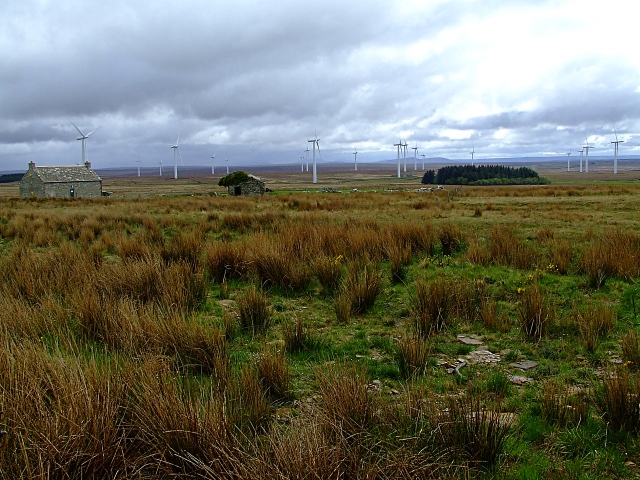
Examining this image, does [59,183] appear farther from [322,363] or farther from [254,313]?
[322,363]

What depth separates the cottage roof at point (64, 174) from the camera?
49.6m

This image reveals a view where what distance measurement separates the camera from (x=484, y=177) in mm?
98938

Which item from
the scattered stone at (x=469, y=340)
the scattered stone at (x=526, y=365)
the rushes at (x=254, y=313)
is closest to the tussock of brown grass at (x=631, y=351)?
the scattered stone at (x=526, y=365)

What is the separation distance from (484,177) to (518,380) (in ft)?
327

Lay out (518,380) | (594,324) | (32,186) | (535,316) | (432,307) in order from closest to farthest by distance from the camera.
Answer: (518,380) → (594,324) → (535,316) → (432,307) → (32,186)

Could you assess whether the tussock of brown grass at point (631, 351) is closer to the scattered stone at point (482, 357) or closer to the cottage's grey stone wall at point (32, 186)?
the scattered stone at point (482, 357)

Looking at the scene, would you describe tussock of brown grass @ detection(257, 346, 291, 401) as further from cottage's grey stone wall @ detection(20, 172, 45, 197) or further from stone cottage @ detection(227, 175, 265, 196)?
cottage's grey stone wall @ detection(20, 172, 45, 197)

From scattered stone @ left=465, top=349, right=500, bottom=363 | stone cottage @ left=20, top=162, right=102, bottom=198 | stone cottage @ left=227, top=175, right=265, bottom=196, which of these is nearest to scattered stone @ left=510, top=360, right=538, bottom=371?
scattered stone @ left=465, top=349, right=500, bottom=363

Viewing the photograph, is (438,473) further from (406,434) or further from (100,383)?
(100,383)

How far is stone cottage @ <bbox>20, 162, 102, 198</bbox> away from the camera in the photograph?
161 ft

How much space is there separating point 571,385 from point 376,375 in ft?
6.35

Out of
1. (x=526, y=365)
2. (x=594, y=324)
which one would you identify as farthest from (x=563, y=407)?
(x=594, y=324)

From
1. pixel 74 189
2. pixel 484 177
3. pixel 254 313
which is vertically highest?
pixel 484 177

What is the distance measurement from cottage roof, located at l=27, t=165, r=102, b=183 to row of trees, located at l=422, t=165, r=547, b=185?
6771 centimetres
